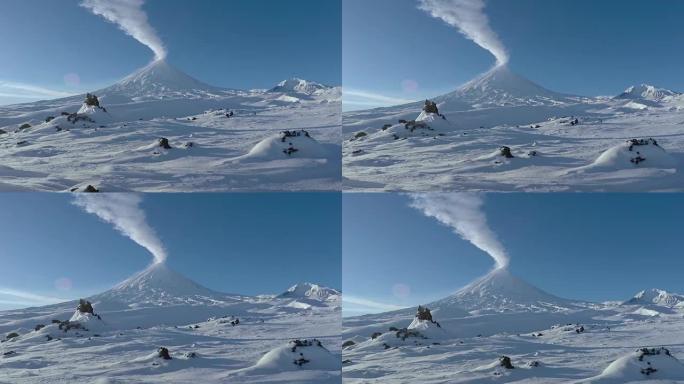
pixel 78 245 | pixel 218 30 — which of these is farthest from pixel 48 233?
pixel 218 30

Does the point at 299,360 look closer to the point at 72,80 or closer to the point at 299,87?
the point at 299,87

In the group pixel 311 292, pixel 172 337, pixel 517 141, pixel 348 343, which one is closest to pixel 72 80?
pixel 172 337

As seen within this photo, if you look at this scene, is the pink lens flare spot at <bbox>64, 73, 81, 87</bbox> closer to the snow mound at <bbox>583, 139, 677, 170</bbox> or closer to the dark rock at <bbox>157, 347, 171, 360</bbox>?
the dark rock at <bbox>157, 347, 171, 360</bbox>

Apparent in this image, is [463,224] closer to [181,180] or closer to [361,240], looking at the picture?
[361,240]

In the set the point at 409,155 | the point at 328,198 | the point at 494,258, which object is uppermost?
the point at 409,155

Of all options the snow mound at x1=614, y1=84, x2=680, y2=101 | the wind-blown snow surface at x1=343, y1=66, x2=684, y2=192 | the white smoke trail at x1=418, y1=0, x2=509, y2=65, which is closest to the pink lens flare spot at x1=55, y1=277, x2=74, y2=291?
the wind-blown snow surface at x1=343, y1=66, x2=684, y2=192
